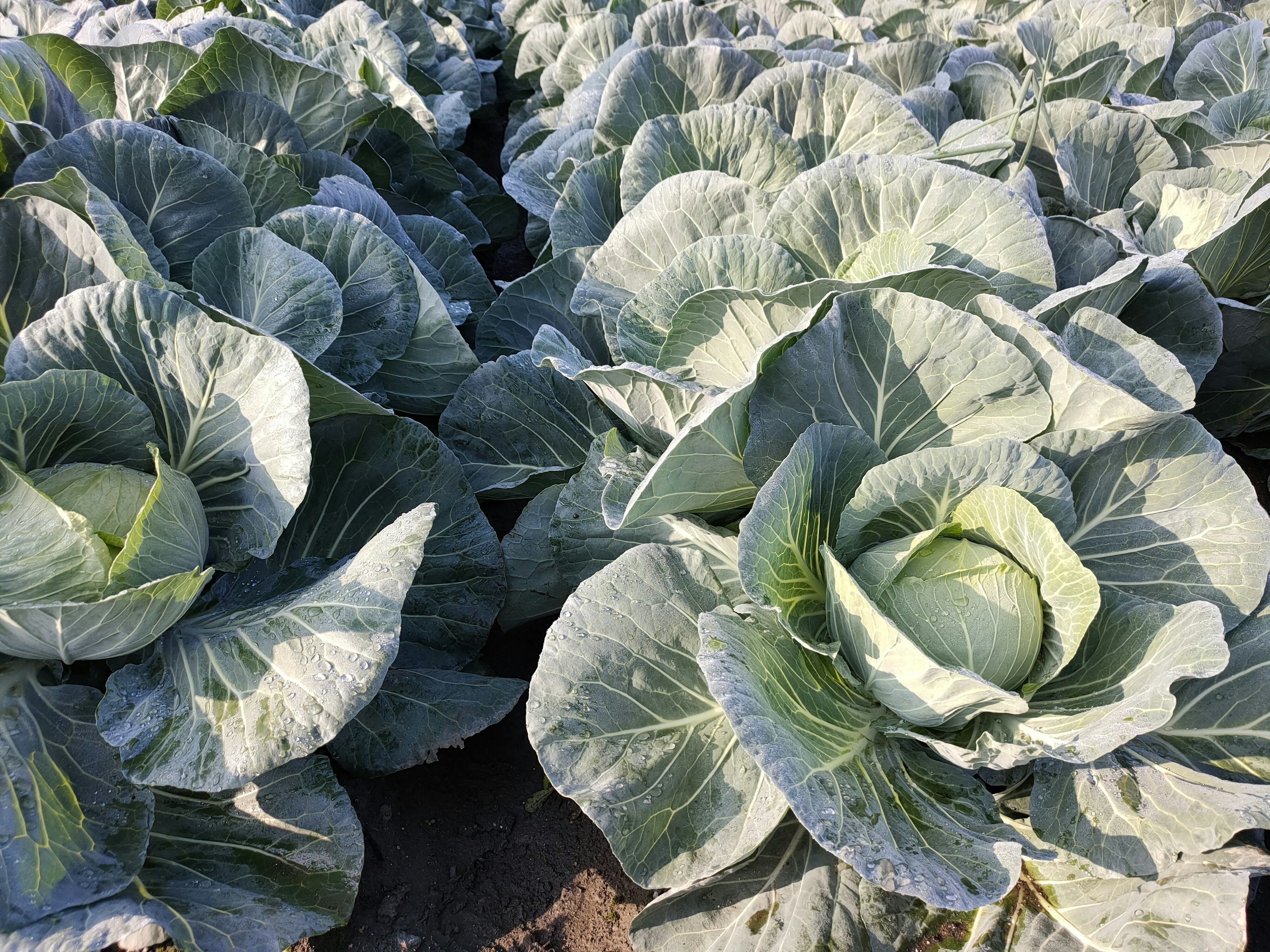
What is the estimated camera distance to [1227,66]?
182 inches

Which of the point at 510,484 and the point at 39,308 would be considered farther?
the point at 510,484

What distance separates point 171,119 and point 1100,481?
370 cm

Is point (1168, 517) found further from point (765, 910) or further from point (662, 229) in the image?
point (662, 229)

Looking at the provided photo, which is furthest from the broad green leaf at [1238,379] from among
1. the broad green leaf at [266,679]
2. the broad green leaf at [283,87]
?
the broad green leaf at [283,87]

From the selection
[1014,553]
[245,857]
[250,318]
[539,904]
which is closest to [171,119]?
[250,318]

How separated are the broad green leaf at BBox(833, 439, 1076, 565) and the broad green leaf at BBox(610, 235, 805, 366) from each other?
2.51ft

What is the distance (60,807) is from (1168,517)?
9.95ft

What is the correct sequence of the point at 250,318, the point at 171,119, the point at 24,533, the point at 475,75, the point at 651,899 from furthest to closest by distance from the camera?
1. the point at 475,75
2. the point at 171,119
3. the point at 250,318
4. the point at 651,899
5. the point at 24,533

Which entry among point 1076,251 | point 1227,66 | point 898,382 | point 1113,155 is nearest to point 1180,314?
point 1076,251

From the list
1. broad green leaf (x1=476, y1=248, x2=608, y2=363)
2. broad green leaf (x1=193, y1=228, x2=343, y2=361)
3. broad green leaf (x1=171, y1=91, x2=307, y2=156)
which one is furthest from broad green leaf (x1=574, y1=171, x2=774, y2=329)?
broad green leaf (x1=171, y1=91, x2=307, y2=156)

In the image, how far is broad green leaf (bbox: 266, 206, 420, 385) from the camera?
303cm

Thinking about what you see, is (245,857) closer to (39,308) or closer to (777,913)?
(777,913)

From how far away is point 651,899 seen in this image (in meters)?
2.42

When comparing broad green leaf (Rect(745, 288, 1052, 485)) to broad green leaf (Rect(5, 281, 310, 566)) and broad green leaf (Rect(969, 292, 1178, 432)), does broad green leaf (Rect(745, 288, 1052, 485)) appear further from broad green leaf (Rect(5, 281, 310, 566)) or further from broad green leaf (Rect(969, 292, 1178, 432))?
broad green leaf (Rect(5, 281, 310, 566))
